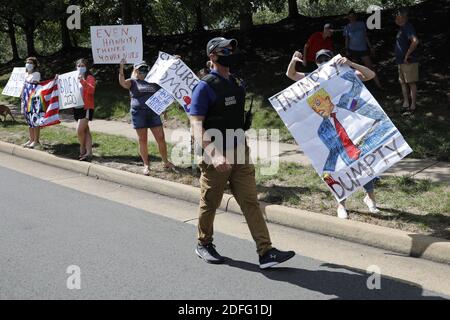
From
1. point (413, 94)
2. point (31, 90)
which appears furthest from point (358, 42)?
point (31, 90)

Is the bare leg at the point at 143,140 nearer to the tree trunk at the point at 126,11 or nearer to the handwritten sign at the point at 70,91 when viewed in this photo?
the handwritten sign at the point at 70,91

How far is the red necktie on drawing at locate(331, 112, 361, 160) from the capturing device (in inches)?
209

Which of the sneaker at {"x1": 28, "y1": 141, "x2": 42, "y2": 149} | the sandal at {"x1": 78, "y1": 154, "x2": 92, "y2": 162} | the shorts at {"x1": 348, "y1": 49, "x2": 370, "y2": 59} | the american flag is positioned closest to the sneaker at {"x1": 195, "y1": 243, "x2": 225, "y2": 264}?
the sandal at {"x1": 78, "y1": 154, "x2": 92, "y2": 162}

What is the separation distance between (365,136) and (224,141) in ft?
5.26

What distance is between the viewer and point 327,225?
17.5 ft

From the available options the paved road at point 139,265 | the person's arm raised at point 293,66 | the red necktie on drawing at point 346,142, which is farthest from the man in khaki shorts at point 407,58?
the paved road at point 139,265

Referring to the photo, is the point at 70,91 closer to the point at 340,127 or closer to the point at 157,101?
the point at 157,101

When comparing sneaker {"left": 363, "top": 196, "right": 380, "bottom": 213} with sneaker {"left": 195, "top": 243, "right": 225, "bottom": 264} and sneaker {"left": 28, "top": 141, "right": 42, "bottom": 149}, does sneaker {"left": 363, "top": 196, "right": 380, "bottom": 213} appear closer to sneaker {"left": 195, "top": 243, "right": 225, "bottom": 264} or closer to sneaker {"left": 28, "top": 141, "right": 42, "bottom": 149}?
sneaker {"left": 195, "top": 243, "right": 225, "bottom": 264}

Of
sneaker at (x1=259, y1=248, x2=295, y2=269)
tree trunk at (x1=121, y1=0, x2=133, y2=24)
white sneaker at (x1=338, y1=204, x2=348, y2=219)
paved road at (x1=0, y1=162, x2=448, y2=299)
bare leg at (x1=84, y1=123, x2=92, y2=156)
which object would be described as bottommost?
paved road at (x1=0, y1=162, x2=448, y2=299)

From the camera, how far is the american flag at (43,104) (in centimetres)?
999

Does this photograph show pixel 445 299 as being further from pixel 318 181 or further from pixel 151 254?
pixel 318 181

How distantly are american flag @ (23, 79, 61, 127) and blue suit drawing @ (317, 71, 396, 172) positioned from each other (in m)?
6.14

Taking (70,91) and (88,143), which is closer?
(88,143)
